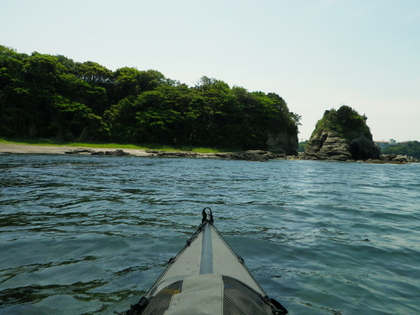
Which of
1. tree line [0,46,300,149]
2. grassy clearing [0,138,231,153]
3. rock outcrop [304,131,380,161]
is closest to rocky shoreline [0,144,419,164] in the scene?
rock outcrop [304,131,380,161]

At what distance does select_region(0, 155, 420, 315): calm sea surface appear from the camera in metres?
3.85

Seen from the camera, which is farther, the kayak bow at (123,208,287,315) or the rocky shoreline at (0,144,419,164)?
the rocky shoreline at (0,144,419,164)

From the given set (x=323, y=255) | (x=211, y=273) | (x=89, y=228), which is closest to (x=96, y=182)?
(x=89, y=228)

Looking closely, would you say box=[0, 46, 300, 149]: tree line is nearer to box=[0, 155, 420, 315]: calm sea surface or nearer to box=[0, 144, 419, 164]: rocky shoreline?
box=[0, 144, 419, 164]: rocky shoreline

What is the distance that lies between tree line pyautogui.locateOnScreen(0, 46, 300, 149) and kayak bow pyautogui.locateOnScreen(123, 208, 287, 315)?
47.3 meters

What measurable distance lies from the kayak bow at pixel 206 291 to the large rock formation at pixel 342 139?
59.5 meters

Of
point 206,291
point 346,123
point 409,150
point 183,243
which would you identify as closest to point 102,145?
point 183,243

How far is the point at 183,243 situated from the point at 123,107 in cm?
4954

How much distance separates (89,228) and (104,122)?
1804 inches

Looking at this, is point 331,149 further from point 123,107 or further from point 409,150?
point 409,150

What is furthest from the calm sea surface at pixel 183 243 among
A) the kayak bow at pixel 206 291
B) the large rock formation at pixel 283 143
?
the large rock formation at pixel 283 143

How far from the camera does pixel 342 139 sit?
59.5 m

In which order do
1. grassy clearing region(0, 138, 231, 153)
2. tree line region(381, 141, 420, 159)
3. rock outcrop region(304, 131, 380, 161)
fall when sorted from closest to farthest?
grassy clearing region(0, 138, 231, 153), rock outcrop region(304, 131, 380, 161), tree line region(381, 141, 420, 159)

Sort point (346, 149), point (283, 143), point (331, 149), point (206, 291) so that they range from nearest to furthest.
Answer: point (206, 291) < point (346, 149) < point (331, 149) < point (283, 143)
